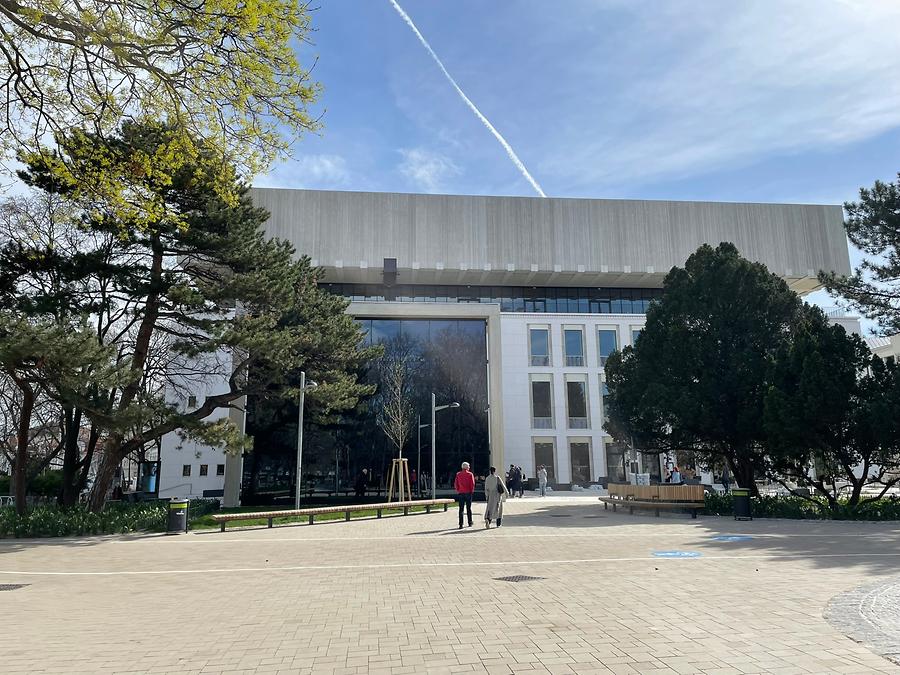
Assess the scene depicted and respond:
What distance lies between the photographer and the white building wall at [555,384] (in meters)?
43.2

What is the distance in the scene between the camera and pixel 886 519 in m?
17.2

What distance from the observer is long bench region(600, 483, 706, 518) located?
19.5m

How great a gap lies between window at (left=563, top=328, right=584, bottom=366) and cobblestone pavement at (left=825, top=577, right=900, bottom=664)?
3777 centimetres

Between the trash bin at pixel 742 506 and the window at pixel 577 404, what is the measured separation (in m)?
26.1

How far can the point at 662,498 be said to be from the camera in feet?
66.9

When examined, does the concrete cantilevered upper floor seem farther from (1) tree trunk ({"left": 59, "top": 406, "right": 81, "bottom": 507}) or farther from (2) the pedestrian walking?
(2) the pedestrian walking

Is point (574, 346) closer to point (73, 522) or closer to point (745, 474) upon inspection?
point (745, 474)

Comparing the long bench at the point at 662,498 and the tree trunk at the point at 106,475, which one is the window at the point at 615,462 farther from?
the tree trunk at the point at 106,475

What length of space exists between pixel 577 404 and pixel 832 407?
88.4 ft

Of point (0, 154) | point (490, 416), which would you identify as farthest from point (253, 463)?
point (0, 154)

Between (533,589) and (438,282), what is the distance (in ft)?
141

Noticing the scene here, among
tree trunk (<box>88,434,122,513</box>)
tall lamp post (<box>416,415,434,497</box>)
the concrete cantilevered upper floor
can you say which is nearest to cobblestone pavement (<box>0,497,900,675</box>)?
tree trunk (<box>88,434,122,513</box>)

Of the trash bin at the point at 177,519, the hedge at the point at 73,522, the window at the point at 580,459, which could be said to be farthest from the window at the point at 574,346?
the trash bin at the point at 177,519

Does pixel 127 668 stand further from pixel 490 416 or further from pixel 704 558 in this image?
pixel 490 416
